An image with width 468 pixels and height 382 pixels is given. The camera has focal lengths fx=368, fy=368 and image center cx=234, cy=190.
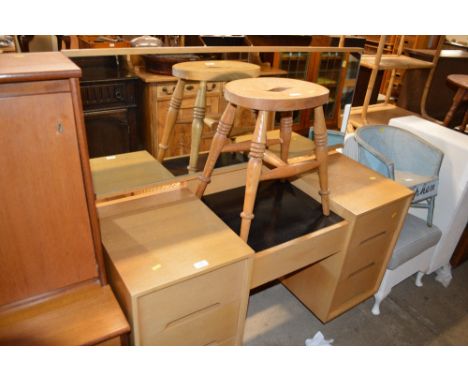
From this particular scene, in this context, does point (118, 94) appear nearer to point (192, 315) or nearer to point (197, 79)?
point (197, 79)

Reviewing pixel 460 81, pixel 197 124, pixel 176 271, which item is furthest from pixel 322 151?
pixel 460 81

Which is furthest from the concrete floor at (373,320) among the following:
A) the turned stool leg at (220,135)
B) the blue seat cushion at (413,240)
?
the turned stool leg at (220,135)

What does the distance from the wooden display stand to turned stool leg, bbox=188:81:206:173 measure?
0.08 m

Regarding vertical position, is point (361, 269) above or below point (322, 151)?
below

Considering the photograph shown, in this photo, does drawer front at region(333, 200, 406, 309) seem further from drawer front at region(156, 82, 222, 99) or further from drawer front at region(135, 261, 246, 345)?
drawer front at region(156, 82, 222, 99)

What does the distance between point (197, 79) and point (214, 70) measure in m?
0.07

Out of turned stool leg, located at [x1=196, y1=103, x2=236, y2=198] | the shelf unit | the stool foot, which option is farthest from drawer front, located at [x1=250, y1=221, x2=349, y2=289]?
the shelf unit

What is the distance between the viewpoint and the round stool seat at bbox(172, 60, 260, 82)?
1169 mm

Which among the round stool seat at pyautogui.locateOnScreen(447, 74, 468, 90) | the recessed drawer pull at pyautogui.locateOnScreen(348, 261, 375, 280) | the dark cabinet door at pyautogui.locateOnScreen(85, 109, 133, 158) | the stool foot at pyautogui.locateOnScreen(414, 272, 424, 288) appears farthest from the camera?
the round stool seat at pyautogui.locateOnScreen(447, 74, 468, 90)

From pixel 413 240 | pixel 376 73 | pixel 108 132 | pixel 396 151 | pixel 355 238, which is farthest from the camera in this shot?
pixel 376 73

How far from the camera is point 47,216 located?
2.88 ft

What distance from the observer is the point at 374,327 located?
65.4 inches

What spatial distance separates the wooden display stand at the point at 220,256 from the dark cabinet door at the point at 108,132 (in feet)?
0.58

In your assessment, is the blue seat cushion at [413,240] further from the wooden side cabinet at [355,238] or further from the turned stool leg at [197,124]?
the turned stool leg at [197,124]
